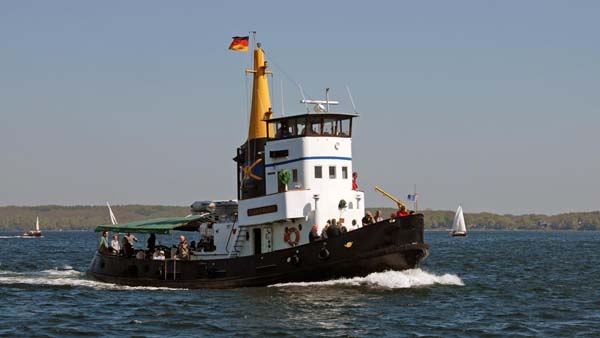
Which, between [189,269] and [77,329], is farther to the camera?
[189,269]

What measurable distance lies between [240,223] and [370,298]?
6.31m

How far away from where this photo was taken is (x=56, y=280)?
39.5 meters

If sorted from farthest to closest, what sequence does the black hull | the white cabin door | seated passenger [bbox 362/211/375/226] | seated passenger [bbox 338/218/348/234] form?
1. the white cabin door
2. seated passenger [bbox 362/211/375/226]
3. seated passenger [bbox 338/218/348/234]
4. the black hull

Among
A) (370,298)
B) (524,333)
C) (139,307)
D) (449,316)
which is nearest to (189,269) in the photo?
(139,307)

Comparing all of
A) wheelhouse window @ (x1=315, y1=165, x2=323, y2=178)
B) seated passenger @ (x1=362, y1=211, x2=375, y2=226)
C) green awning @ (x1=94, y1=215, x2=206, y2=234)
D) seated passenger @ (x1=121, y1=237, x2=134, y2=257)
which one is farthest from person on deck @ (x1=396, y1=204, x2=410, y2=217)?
seated passenger @ (x1=121, y1=237, x2=134, y2=257)

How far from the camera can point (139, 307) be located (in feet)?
94.1

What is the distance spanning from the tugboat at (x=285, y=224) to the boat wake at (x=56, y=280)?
73 centimetres

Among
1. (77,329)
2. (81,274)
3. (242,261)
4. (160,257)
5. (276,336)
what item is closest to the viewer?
(276,336)

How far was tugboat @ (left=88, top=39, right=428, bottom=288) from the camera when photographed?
30.5 m

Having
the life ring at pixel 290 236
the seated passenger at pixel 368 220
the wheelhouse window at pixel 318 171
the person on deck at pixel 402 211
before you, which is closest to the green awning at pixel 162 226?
the life ring at pixel 290 236

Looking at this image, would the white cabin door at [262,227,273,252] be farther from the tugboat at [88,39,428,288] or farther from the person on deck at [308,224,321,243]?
the person on deck at [308,224,321,243]

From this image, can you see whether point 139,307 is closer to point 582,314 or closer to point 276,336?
point 276,336

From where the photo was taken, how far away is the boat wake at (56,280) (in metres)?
36.1

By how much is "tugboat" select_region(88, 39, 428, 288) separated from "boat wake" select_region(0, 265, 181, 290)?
2.39 ft
